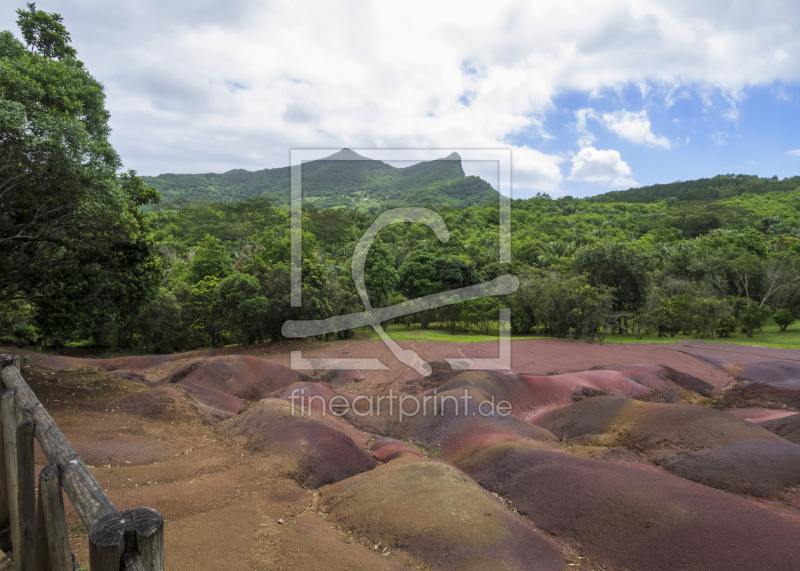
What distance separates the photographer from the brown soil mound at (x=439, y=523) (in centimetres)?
632

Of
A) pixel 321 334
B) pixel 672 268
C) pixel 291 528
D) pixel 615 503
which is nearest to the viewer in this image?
pixel 291 528

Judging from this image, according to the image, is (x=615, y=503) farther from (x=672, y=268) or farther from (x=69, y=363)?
(x=672, y=268)

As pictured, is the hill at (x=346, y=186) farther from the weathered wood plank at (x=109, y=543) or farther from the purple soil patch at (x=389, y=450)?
the weathered wood plank at (x=109, y=543)

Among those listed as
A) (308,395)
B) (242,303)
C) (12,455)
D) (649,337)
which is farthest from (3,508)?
(649,337)

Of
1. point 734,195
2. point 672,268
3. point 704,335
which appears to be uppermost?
point 734,195

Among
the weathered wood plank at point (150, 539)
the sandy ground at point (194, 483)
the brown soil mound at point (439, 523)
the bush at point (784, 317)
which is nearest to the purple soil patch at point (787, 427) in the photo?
the sandy ground at point (194, 483)

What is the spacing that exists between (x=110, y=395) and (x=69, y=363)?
820cm

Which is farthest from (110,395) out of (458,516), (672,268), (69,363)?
(672,268)

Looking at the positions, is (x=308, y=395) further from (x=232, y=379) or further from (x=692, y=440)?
(x=692, y=440)

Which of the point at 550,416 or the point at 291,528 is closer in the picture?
the point at 291,528

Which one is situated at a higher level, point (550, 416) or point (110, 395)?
point (110, 395)

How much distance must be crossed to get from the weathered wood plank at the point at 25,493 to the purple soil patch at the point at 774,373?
24566 mm

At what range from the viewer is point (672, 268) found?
47.2m

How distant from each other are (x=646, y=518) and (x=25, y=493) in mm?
8522
